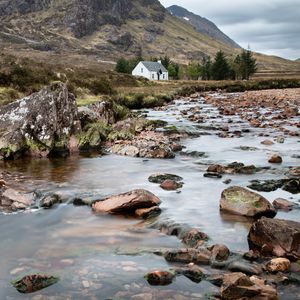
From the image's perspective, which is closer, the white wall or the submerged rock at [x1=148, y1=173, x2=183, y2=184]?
the submerged rock at [x1=148, y1=173, x2=183, y2=184]

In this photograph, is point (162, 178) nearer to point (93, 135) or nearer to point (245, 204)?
point (245, 204)

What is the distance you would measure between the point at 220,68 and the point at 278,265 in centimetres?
13433

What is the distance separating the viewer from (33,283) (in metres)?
7.62

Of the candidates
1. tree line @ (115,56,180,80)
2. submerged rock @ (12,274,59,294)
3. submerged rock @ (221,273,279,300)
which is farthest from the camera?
tree line @ (115,56,180,80)

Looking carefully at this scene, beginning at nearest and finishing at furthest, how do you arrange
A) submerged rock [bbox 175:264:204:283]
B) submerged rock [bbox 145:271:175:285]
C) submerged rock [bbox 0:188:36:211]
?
submerged rock [bbox 145:271:175:285]
submerged rock [bbox 175:264:204:283]
submerged rock [bbox 0:188:36:211]

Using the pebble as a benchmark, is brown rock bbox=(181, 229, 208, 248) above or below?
above

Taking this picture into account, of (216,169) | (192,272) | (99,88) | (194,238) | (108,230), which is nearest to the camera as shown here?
(192,272)

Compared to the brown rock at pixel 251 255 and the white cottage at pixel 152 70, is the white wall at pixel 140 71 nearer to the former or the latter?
the white cottage at pixel 152 70

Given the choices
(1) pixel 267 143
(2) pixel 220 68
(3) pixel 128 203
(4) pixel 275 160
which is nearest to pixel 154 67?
(2) pixel 220 68

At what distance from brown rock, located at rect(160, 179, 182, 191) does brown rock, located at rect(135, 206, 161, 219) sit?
2.44m

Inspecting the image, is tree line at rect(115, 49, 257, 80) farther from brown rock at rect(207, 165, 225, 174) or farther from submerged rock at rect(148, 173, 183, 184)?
submerged rock at rect(148, 173, 183, 184)

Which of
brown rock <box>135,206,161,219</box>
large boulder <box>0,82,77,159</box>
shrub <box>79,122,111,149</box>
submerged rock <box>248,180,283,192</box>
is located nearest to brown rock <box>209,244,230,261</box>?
brown rock <box>135,206,161,219</box>

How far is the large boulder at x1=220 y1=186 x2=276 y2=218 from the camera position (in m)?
11.1

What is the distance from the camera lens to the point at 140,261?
871 cm
